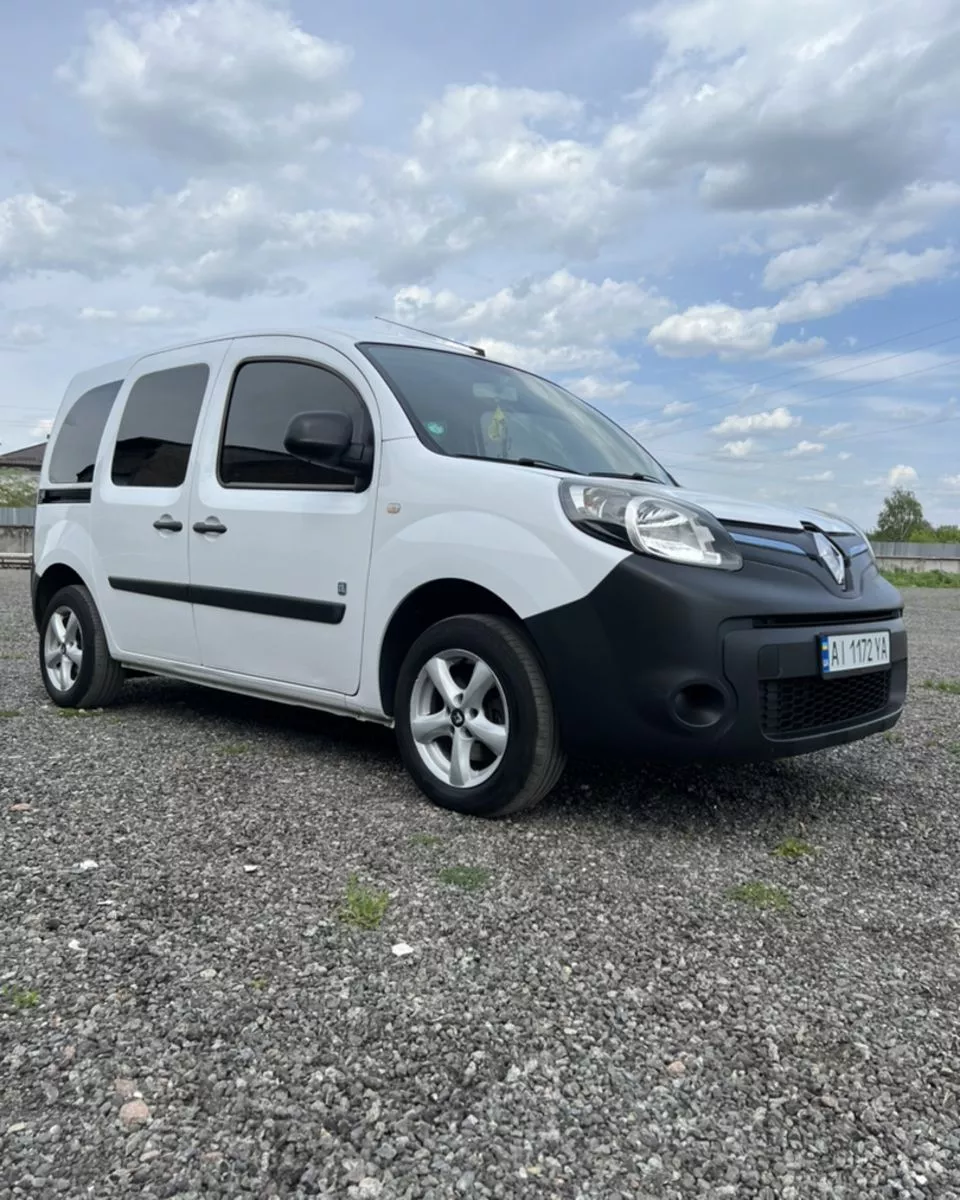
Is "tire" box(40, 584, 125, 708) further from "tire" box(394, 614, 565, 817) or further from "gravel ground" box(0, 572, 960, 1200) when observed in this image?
"tire" box(394, 614, 565, 817)

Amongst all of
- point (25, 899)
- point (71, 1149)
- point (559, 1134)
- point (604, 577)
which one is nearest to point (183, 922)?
point (25, 899)

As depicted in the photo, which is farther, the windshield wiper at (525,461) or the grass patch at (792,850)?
the windshield wiper at (525,461)

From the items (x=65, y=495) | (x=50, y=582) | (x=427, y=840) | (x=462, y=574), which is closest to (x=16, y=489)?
(x=50, y=582)

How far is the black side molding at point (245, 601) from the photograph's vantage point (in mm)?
3906

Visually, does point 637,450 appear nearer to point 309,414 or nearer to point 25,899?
point 309,414

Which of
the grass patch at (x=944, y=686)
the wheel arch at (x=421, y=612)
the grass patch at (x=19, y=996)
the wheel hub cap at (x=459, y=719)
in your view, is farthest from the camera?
the grass patch at (x=944, y=686)

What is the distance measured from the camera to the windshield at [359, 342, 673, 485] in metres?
3.80

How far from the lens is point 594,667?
310 cm

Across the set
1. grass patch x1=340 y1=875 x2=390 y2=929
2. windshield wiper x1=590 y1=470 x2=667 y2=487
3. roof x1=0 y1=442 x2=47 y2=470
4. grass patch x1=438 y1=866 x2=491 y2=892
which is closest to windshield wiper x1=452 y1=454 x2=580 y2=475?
windshield wiper x1=590 y1=470 x2=667 y2=487

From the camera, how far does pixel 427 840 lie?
317 centimetres

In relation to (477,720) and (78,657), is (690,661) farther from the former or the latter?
(78,657)

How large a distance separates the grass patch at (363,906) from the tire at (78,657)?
9.66 ft

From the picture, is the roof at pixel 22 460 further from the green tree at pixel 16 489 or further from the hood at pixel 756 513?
the hood at pixel 756 513

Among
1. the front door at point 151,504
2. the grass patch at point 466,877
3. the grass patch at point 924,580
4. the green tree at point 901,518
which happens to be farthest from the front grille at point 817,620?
the green tree at point 901,518
